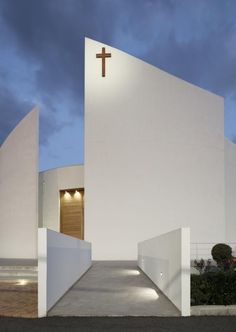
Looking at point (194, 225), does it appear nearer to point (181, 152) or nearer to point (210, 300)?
point (181, 152)

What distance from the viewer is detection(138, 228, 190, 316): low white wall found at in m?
6.45

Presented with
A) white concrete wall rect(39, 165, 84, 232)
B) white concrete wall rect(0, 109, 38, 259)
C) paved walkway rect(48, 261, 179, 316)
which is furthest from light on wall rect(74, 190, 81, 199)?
paved walkway rect(48, 261, 179, 316)

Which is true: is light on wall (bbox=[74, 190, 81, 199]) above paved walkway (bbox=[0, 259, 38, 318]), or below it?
above

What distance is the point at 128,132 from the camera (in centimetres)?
1962

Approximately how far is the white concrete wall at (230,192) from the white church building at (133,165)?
0.08 m

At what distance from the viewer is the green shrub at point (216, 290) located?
6750 millimetres

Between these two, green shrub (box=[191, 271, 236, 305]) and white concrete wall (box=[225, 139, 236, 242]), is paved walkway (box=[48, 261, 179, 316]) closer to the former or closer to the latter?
green shrub (box=[191, 271, 236, 305])

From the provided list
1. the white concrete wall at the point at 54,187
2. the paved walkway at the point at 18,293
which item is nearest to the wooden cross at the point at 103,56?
the white concrete wall at the point at 54,187

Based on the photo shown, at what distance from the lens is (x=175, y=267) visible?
729cm

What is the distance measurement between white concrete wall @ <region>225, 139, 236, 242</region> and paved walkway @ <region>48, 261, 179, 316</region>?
1030 centimetres

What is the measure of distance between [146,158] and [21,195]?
5988mm
